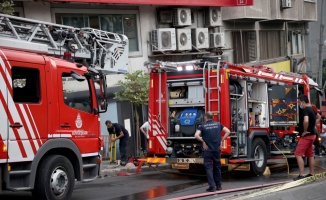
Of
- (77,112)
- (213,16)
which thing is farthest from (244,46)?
(77,112)

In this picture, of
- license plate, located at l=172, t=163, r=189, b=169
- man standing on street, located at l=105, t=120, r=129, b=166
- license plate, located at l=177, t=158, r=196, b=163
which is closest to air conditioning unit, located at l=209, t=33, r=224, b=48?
man standing on street, located at l=105, t=120, r=129, b=166

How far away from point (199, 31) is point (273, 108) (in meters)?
9.04

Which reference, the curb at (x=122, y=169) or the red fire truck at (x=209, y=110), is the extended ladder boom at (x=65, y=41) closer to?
the red fire truck at (x=209, y=110)

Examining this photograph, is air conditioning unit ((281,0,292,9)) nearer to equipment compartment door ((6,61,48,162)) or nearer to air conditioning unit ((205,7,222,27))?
air conditioning unit ((205,7,222,27))

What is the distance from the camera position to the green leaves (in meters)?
20.0

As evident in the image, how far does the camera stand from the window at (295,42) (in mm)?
35216

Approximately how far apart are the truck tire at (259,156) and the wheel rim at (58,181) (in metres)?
5.90

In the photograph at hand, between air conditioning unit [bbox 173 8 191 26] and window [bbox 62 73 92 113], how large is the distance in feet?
42.9

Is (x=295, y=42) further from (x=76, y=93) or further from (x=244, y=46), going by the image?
(x=76, y=93)

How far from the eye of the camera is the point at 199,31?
82.2 ft

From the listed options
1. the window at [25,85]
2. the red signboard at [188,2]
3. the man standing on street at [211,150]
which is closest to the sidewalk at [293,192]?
the man standing on street at [211,150]

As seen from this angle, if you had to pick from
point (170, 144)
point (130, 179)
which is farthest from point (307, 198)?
point (130, 179)

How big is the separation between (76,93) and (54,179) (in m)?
1.83

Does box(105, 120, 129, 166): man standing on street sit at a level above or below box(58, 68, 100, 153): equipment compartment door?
below
